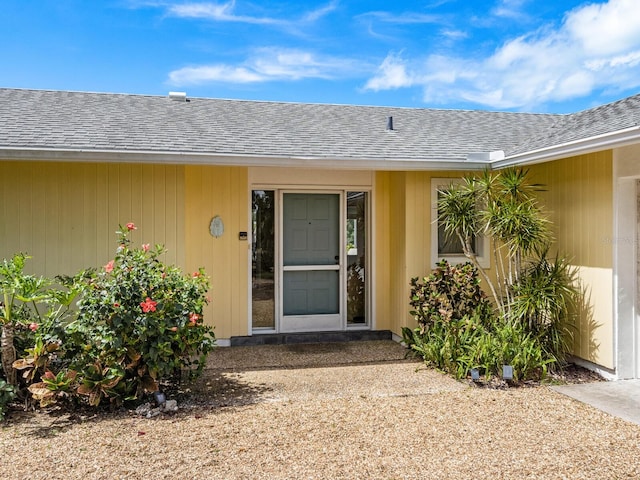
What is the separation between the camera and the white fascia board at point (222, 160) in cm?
553

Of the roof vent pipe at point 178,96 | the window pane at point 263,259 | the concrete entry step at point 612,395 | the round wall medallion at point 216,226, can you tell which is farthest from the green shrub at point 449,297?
the roof vent pipe at point 178,96

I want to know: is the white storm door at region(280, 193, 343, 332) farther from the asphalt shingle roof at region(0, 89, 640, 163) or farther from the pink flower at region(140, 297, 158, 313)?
the pink flower at region(140, 297, 158, 313)

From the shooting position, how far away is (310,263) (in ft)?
25.0

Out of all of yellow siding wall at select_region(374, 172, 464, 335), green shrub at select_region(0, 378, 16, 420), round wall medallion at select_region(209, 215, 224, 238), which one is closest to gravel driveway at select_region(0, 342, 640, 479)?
green shrub at select_region(0, 378, 16, 420)

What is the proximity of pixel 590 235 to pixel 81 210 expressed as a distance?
6.22 meters

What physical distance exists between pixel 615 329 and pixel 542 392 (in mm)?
1166

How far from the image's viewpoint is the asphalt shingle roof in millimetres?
6207

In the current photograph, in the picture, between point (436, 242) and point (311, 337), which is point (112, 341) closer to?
point (311, 337)

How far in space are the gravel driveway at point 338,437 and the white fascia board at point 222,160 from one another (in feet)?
8.53

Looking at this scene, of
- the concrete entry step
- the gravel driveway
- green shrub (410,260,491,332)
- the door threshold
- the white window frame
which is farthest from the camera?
the door threshold

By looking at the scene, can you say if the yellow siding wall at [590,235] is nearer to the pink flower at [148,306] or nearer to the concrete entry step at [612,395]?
the concrete entry step at [612,395]

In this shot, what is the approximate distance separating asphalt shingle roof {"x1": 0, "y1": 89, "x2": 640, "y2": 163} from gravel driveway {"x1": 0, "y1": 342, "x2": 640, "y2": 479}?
2.96 meters

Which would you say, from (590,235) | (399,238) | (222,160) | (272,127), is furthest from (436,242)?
(222,160)

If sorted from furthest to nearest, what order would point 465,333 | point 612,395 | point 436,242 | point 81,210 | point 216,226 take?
point 436,242 → point 216,226 → point 81,210 → point 465,333 → point 612,395
